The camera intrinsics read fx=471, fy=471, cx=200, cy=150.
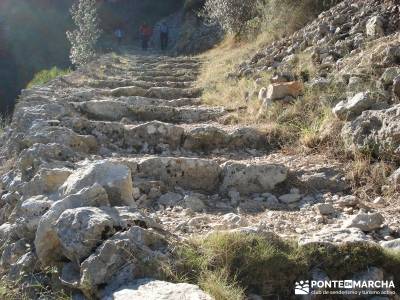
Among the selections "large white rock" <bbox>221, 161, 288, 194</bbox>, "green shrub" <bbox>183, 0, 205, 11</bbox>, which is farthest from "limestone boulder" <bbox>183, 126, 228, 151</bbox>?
"green shrub" <bbox>183, 0, 205, 11</bbox>

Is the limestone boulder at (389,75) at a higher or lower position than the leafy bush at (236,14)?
lower

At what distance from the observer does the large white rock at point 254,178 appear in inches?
153

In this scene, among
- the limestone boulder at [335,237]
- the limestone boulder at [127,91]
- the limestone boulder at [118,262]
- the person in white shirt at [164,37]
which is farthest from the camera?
the person in white shirt at [164,37]

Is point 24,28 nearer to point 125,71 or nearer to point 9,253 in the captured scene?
point 125,71

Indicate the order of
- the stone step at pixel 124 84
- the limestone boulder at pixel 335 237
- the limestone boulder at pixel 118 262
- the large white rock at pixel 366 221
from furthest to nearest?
the stone step at pixel 124 84
the large white rock at pixel 366 221
the limestone boulder at pixel 335 237
the limestone boulder at pixel 118 262

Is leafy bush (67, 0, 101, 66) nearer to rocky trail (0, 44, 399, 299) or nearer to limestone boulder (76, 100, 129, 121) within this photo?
rocky trail (0, 44, 399, 299)

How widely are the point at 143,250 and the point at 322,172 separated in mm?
2048

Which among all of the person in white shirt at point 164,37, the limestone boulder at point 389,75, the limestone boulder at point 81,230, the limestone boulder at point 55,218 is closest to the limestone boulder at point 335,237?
the limestone boulder at point 81,230

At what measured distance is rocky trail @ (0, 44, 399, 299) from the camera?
2.43 m

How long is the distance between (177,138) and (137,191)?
147 centimetres

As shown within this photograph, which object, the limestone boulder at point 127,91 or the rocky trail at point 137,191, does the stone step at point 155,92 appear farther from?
the rocky trail at point 137,191

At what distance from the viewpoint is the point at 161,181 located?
3.96 meters

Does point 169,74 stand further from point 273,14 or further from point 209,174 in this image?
point 209,174

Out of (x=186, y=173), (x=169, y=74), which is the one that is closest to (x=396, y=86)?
(x=186, y=173)
